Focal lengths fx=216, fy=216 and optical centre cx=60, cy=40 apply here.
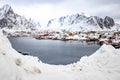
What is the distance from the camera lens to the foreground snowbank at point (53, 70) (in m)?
13.5

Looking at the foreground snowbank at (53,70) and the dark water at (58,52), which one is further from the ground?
the foreground snowbank at (53,70)

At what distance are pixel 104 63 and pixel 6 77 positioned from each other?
1144cm

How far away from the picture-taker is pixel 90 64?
2175 cm

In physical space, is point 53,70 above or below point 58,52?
above

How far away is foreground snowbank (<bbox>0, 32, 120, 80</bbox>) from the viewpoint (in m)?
13.5

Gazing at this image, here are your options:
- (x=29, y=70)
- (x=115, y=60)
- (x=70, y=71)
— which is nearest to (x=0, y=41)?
(x=29, y=70)

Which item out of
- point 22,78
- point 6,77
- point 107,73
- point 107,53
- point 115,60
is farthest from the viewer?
point 107,53

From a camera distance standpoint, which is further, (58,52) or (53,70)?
(58,52)

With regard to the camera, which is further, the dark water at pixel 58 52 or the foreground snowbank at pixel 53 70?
the dark water at pixel 58 52

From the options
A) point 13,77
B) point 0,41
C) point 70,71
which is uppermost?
point 0,41

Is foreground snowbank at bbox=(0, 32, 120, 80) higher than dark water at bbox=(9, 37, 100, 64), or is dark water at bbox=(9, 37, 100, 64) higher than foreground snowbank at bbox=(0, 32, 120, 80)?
foreground snowbank at bbox=(0, 32, 120, 80)

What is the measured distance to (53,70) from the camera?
20266 millimetres

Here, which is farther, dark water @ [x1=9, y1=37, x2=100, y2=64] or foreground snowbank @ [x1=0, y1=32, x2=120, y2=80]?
dark water @ [x1=9, y1=37, x2=100, y2=64]

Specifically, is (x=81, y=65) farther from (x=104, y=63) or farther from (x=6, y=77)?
(x=6, y=77)
